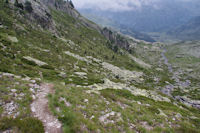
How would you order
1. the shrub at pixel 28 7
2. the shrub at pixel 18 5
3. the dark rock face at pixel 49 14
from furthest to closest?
1. the dark rock face at pixel 49 14
2. the shrub at pixel 28 7
3. the shrub at pixel 18 5

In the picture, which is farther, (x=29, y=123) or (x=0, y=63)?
(x=0, y=63)

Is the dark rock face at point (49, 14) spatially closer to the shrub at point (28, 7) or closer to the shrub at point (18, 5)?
the shrub at point (28, 7)

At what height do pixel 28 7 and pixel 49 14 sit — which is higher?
pixel 49 14

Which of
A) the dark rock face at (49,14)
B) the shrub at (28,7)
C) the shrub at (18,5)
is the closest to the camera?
the shrub at (18,5)

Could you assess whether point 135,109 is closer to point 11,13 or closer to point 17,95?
point 17,95

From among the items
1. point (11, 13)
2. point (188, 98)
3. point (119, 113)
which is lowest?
point (188, 98)

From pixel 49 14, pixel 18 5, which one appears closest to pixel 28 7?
pixel 18 5

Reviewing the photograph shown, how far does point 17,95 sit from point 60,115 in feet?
15.6

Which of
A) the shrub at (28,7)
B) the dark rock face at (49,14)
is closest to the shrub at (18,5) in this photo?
the dark rock face at (49,14)

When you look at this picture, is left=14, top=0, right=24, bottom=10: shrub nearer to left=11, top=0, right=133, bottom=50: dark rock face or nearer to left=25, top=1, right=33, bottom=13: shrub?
left=11, top=0, right=133, bottom=50: dark rock face

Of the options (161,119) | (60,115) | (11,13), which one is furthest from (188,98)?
(11,13)

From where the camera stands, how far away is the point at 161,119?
44.0ft

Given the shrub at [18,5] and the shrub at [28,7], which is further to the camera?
the shrub at [28,7]

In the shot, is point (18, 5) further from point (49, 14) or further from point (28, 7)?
point (49, 14)
